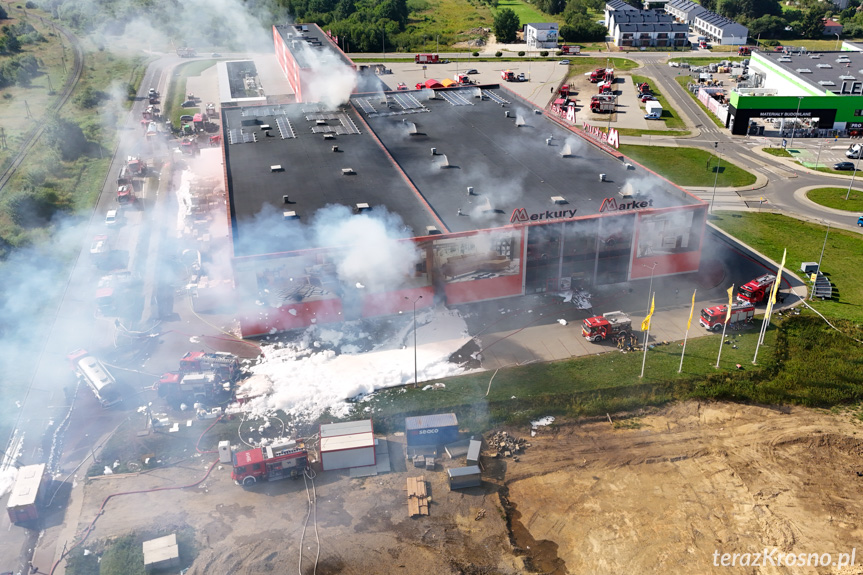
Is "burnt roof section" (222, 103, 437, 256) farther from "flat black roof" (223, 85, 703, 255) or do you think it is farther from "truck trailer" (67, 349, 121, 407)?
"truck trailer" (67, 349, 121, 407)

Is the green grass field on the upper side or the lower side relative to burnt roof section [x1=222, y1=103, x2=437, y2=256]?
upper

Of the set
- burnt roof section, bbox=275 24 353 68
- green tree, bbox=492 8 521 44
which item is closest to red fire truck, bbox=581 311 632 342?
burnt roof section, bbox=275 24 353 68

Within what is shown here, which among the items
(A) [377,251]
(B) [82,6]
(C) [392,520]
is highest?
(B) [82,6]

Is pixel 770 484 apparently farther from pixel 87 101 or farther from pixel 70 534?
pixel 87 101

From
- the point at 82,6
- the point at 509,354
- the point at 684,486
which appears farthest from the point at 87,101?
the point at 684,486

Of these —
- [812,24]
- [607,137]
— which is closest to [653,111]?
[607,137]

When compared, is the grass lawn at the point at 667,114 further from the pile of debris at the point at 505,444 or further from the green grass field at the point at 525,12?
the pile of debris at the point at 505,444

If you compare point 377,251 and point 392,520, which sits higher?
point 377,251
